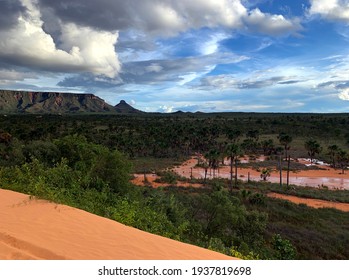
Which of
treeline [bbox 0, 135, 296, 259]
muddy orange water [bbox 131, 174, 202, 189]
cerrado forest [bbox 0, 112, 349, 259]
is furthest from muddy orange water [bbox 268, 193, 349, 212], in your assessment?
treeline [bbox 0, 135, 296, 259]

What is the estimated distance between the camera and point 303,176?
185ft

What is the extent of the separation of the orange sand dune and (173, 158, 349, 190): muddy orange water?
154 ft

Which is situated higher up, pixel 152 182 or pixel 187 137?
pixel 187 137

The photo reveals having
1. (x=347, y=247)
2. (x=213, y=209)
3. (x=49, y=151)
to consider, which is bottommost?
(x=347, y=247)

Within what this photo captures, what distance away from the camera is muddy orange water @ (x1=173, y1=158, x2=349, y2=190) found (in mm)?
50281

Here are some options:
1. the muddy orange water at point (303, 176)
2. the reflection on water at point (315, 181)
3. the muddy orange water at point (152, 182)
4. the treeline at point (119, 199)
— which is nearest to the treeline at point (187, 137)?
the muddy orange water at point (303, 176)

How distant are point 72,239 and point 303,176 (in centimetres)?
5596

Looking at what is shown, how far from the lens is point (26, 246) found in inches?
234

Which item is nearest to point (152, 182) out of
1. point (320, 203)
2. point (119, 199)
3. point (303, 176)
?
point (320, 203)

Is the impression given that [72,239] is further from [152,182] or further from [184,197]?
[152,182]
